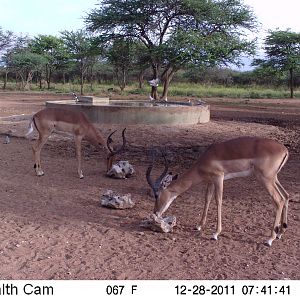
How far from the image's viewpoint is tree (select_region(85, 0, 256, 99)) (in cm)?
2572

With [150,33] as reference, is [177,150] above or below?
below

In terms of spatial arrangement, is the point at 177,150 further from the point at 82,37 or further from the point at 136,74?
the point at 136,74

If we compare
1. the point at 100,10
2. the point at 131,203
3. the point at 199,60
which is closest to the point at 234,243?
the point at 131,203

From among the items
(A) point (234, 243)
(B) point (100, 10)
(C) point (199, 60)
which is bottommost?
(A) point (234, 243)

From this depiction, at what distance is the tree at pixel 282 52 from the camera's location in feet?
129

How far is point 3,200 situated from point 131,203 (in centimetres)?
181

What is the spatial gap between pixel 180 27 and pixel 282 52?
16.2 meters

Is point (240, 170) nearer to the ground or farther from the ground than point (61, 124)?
nearer to the ground

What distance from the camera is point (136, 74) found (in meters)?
57.2

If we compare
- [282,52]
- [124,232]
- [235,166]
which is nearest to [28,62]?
[282,52]

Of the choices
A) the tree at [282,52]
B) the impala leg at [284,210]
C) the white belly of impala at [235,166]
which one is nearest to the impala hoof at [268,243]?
the impala leg at [284,210]

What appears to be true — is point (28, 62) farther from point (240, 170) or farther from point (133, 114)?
point (240, 170)

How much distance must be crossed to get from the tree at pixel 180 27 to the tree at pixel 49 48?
25.5 m

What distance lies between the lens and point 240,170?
5.41 metres
